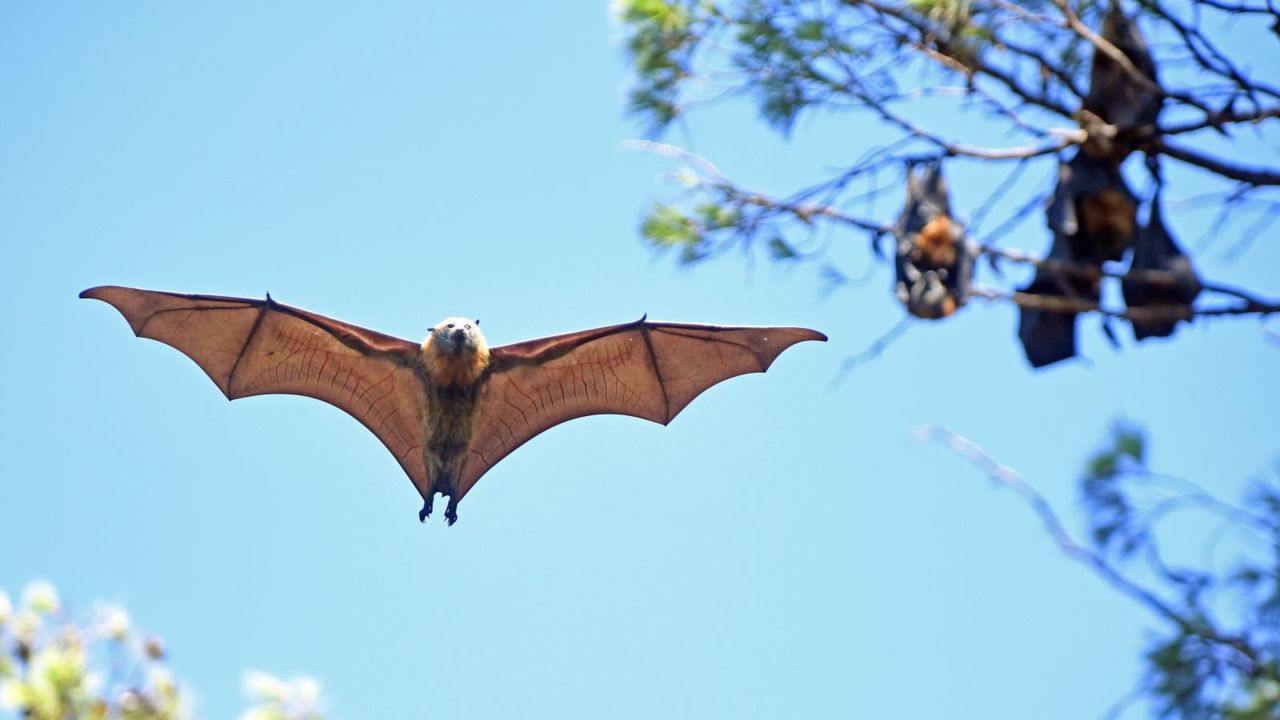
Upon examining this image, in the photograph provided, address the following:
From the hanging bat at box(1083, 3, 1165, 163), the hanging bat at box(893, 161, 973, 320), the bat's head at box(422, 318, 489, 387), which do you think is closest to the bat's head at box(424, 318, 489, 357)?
the bat's head at box(422, 318, 489, 387)

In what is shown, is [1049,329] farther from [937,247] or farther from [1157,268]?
[937,247]

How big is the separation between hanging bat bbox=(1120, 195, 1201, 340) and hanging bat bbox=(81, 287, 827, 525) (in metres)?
4.86

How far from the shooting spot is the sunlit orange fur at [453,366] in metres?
11.4

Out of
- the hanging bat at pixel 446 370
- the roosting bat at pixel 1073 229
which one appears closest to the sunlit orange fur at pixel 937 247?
the roosting bat at pixel 1073 229

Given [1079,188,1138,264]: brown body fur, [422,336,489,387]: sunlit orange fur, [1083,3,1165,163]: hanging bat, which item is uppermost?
[422,336,489,387]: sunlit orange fur

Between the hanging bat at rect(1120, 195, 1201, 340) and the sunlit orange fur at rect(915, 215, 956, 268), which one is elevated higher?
the hanging bat at rect(1120, 195, 1201, 340)

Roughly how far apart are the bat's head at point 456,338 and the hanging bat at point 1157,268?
6.17 metres

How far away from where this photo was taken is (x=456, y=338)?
11.3m

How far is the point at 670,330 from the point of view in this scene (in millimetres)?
11344

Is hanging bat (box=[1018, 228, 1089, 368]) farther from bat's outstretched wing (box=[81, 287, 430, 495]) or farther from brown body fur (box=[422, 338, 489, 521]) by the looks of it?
bat's outstretched wing (box=[81, 287, 430, 495])

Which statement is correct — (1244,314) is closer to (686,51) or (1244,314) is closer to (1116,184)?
(1116,184)

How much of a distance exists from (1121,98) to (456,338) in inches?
258

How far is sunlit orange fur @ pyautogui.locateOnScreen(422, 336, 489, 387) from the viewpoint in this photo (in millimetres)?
11359

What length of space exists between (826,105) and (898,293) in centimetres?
93
